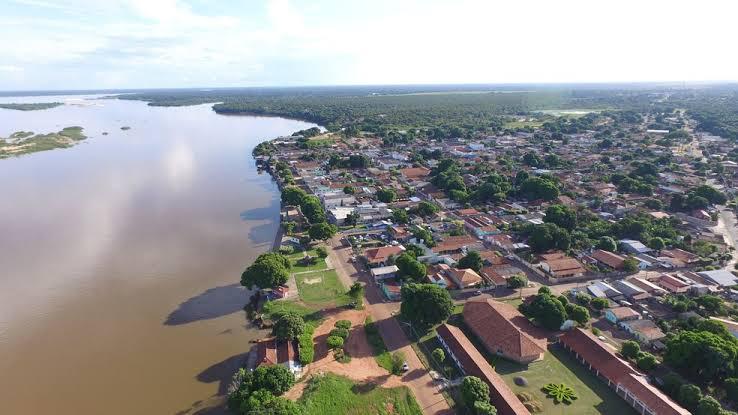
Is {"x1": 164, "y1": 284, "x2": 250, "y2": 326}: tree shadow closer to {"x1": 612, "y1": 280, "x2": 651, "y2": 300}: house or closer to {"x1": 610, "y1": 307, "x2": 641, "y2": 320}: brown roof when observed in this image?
{"x1": 610, "y1": 307, "x2": 641, "y2": 320}: brown roof

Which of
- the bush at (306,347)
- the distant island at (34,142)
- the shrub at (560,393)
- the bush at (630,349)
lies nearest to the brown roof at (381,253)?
the bush at (306,347)

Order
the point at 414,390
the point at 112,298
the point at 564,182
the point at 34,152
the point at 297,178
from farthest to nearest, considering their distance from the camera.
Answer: the point at 34,152 → the point at 297,178 → the point at 564,182 → the point at 112,298 → the point at 414,390

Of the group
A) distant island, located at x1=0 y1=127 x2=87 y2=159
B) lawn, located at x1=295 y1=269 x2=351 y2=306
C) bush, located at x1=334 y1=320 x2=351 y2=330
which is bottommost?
lawn, located at x1=295 y1=269 x2=351 y2=306

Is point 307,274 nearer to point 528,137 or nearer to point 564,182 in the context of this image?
point 564,182

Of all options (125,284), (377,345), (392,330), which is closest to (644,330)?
(392,330)

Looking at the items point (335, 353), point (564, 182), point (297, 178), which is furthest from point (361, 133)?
point (335, 353)

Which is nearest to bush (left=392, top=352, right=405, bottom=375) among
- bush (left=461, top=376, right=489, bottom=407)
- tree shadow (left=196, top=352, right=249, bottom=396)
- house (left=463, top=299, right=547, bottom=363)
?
bush (left=461, top=376, right=489, bottom=407)
